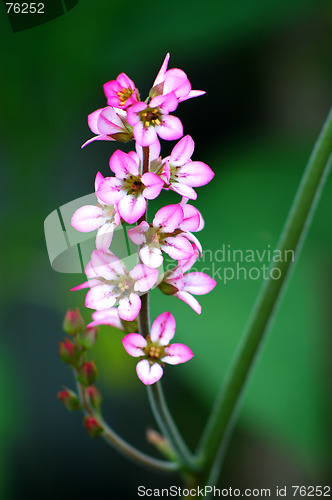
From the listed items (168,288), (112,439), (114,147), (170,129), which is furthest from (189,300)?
(114,147)

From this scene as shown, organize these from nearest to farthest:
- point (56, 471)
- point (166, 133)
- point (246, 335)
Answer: point (166, 133), point (246, 335), point (56, 471)

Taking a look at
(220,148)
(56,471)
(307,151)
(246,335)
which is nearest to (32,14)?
(220,148)

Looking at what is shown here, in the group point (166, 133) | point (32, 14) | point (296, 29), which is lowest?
point (166, 133)

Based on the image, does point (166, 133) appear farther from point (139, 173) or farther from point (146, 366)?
point (146, 366)

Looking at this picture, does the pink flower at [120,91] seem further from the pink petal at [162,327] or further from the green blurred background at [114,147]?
the green blurred background at [114,147]

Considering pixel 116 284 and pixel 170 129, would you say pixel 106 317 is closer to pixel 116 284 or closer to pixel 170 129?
pixel 116 284

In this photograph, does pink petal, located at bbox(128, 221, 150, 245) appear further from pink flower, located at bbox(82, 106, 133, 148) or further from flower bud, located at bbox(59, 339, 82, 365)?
flower bud, located at bbox(59, 339, 82, 365)
